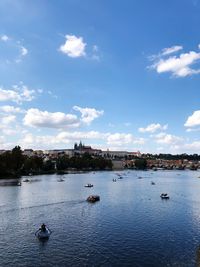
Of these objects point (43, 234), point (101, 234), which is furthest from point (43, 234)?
point (101, 234)

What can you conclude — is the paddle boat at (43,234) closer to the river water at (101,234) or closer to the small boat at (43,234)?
the small boat at (43,234)

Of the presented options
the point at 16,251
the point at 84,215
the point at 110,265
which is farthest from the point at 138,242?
the point at 84,215

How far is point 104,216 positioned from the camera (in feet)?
256

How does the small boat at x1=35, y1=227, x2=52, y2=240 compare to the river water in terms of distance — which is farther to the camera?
the small boat at x1=35, y1=227, x2=52, y2=240

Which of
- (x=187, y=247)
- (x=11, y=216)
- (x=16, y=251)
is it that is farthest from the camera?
(x=11, y=216)

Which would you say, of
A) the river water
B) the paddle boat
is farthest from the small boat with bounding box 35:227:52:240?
the river water

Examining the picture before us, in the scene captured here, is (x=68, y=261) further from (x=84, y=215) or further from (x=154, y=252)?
(x=84, y=215)

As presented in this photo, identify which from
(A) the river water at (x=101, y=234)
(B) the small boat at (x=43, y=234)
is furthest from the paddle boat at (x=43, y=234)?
(A) the river water at (x=101, y=234)

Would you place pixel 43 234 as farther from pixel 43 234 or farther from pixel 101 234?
pixel 101 234

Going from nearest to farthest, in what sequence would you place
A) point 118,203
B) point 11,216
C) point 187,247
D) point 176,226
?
point 187,247 < point 176,226 < point 11,216 < point 118,203

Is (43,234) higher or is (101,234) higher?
(43,234)

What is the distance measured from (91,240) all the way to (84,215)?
73.6 ft

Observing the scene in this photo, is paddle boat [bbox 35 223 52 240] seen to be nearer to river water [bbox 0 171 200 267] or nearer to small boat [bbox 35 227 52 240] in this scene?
small boat [bbox 35 227 52 240]

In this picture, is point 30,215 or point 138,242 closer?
point 138,242
